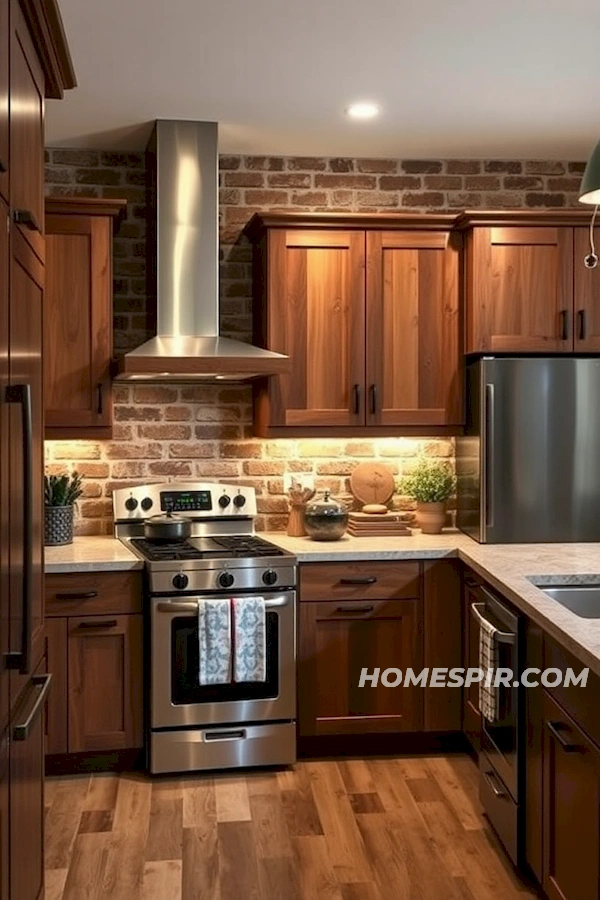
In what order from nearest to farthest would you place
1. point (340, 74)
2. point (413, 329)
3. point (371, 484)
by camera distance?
point (340, 74) < point (413, 329) < point (371, 484)

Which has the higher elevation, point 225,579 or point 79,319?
point 79,319

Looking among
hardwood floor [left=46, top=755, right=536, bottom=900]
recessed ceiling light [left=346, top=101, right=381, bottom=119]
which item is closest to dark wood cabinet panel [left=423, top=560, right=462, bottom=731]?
hardwood floor [left=46, top=755, right=536, bottom=900]

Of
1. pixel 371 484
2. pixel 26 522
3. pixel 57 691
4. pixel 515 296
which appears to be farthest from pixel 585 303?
pixel 26 522

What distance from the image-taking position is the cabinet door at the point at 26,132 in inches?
77.9

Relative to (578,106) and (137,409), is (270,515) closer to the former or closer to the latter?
(137,409)

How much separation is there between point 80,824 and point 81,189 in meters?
2.72

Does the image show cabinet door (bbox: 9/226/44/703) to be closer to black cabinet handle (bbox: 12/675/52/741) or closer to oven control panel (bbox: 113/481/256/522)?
black cabinet handle (bbox: 12/675/52/741)

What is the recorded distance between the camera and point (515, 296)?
13.9ft

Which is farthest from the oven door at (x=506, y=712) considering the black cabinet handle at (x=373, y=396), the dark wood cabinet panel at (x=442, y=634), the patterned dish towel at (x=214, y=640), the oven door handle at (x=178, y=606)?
the black cabinet handle at (x=373, y=396)

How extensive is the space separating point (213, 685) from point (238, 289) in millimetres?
1850

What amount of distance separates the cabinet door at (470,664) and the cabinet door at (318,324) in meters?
0.96

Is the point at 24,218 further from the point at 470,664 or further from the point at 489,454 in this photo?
the point at 470,664

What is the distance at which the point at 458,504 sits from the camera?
455cm

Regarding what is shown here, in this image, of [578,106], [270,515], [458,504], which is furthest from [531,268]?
[270,515]
